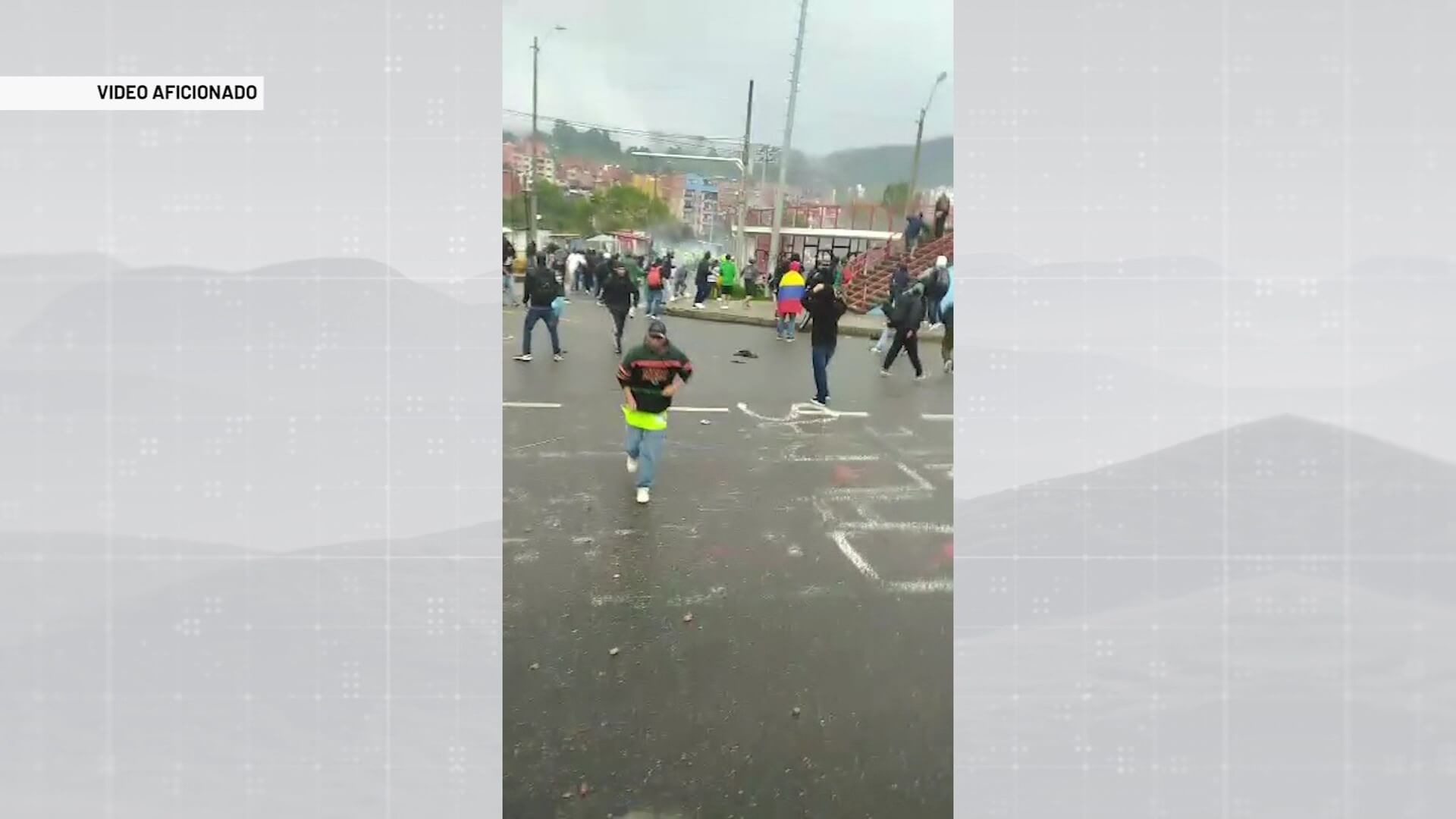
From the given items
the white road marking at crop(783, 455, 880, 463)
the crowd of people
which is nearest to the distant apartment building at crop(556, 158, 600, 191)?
the crowd of people

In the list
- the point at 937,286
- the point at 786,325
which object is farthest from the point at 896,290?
the point at 937,286

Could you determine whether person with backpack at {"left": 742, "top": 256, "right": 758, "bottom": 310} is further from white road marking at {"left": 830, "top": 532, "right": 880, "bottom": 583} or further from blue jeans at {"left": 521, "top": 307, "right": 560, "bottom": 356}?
white road marking at {"left": 830, "top": 532, "right": 880, "bottom": 583}

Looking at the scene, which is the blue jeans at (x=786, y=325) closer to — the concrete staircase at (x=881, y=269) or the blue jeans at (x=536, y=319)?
the concrete staircase at (x=881, y=269)

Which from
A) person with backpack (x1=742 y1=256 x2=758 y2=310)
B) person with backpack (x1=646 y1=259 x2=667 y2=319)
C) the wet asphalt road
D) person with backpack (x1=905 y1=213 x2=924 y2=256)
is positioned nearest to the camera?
the wet asphalt road

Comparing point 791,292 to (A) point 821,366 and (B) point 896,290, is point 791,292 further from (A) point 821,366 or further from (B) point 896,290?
(A) point 821,366

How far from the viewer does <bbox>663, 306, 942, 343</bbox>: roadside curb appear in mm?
25609

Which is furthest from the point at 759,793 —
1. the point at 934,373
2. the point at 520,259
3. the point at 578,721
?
the point at 520,259

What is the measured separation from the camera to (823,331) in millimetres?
14594

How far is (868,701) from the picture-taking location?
16.4 ft

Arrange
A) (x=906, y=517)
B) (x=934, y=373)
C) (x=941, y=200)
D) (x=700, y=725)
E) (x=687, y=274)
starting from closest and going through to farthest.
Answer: (x=700, y=725)
(x=906, y=517)
(x=934, y=373)
(x=941, y=200)
(x=687, y=274)

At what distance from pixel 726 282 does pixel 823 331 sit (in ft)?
70.0

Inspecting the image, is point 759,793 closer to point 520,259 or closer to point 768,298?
point 768,298

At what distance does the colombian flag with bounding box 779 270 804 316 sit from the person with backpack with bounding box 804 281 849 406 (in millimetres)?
8965

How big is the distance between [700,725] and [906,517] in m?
4.09
